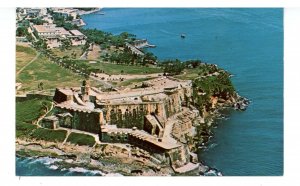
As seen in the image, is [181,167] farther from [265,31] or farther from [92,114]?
[265,31]

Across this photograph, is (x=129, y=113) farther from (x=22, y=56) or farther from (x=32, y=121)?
(x=22, y=56)

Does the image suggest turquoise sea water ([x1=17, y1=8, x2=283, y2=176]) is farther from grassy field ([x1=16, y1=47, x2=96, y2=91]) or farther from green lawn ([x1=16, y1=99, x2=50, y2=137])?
grassy field ([x1=16, y1=47, x2=96, y2=91])

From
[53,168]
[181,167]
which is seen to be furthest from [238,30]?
[53,168]

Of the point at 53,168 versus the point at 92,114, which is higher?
the point at 92,114

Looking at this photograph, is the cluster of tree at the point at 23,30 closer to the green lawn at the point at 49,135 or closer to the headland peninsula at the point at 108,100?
the headland peninsula at the point at 108,100

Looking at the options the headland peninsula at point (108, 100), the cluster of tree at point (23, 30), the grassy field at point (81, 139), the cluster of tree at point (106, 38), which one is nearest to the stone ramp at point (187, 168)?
the headland peninsula at point (108, 100)

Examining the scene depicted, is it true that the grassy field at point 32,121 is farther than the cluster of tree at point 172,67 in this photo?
No

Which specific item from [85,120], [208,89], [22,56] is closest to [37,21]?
[22,56]
